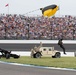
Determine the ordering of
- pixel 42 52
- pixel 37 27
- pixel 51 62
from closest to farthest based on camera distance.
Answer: pixel 51 62
pixel 42 52
pixel 37 27

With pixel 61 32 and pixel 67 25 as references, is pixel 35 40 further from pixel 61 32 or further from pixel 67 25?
pixel 67 25

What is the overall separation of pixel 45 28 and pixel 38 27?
53.1 inches

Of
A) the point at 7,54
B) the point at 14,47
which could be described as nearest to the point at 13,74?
the point at 7,54

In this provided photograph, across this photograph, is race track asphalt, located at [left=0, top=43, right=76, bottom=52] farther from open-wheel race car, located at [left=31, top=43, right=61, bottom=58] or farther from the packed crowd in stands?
open-wheel race car, located at [left=31, top=43, right=61, bottom=58]

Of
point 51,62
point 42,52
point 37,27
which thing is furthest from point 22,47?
point 51,62

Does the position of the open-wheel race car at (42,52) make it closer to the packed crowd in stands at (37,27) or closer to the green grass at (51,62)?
the green grass at (51,62)

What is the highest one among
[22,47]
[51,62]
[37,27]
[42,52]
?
[37,27]

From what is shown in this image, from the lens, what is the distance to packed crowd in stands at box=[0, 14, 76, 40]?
110 feet

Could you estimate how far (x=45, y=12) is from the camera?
33.9m

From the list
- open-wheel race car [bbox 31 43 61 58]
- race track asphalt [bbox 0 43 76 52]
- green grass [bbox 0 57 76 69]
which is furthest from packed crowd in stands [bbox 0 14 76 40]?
green grass [bbox 0 57 76 69]

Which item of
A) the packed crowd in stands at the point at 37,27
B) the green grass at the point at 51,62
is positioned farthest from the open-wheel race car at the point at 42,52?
the packed crowd in stands at the point at 37,27

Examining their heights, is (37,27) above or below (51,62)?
above

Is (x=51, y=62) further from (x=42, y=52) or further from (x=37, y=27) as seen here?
(x=37, y=27)

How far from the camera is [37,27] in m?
36.6
